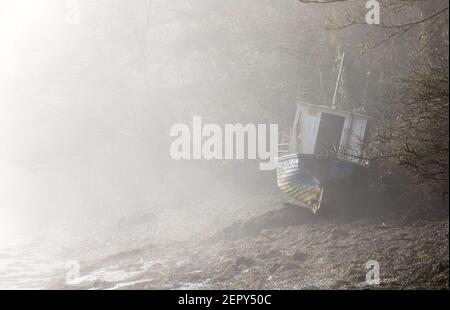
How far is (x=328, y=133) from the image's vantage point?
1991 cm

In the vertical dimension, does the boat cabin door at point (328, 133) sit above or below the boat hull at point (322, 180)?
above

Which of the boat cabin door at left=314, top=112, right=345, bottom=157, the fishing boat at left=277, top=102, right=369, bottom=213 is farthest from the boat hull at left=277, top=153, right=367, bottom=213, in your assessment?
the boat cabin door at left=314, top=112, right=345, bottom=157

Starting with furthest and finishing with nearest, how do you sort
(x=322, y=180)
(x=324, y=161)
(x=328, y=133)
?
(x=328, y=133) < (x=322, y=180) < (x=324, y=161)

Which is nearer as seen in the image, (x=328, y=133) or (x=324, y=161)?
(x=324, y=161)

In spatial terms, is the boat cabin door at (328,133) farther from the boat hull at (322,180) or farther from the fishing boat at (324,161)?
the boat hull at (322,180)

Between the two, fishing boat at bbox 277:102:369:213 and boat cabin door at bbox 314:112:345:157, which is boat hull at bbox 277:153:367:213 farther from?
boat cabin door at bbox 314:112:345:157

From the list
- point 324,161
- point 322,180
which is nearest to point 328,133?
point 324,161

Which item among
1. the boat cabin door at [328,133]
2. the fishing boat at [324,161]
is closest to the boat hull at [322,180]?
the fishing boat at [324,161]

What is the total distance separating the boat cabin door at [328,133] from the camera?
19672 mm

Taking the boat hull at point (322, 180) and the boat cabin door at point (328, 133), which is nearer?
the boat hull at point (322, 180)

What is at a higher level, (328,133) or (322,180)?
(328,133)

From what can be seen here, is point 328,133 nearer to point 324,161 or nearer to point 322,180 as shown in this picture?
point 324,161

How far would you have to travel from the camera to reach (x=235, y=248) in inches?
701
